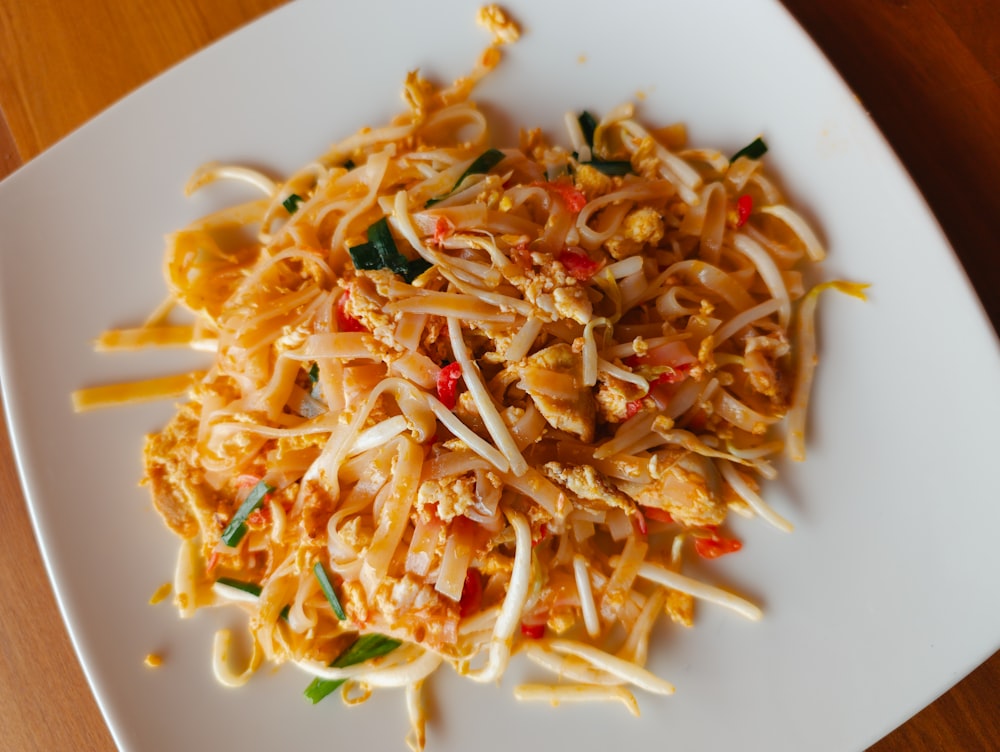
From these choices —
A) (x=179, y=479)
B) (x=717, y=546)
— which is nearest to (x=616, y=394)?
(x=717, y=546)

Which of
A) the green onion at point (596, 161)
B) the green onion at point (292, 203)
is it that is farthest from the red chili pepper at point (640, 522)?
the green onion at point (292, 203)

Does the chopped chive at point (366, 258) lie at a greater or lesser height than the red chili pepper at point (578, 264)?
greater

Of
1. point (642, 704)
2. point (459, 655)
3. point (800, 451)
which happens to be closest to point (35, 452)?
point (459, 655)

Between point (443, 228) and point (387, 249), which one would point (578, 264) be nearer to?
point (443, 228)

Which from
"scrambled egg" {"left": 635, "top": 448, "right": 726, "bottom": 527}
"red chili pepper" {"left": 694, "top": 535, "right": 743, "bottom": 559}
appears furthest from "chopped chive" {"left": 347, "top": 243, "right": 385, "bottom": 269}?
"red chili pepper" {"left": 694, "top": 535, "right": 743, "bottom": 559}

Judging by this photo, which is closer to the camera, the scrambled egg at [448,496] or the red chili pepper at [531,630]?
the scrambled egg at [448,496]

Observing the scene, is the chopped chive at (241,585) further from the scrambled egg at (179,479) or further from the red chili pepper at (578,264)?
the red chili pepper at (578,264)

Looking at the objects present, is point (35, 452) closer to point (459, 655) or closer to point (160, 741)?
point (160, 741)

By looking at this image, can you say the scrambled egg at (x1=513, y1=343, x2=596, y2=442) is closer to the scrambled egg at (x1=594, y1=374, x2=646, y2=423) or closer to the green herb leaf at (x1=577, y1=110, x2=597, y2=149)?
the scrambled egg at (x1=594, y1=374, x2=646, y2=423)
